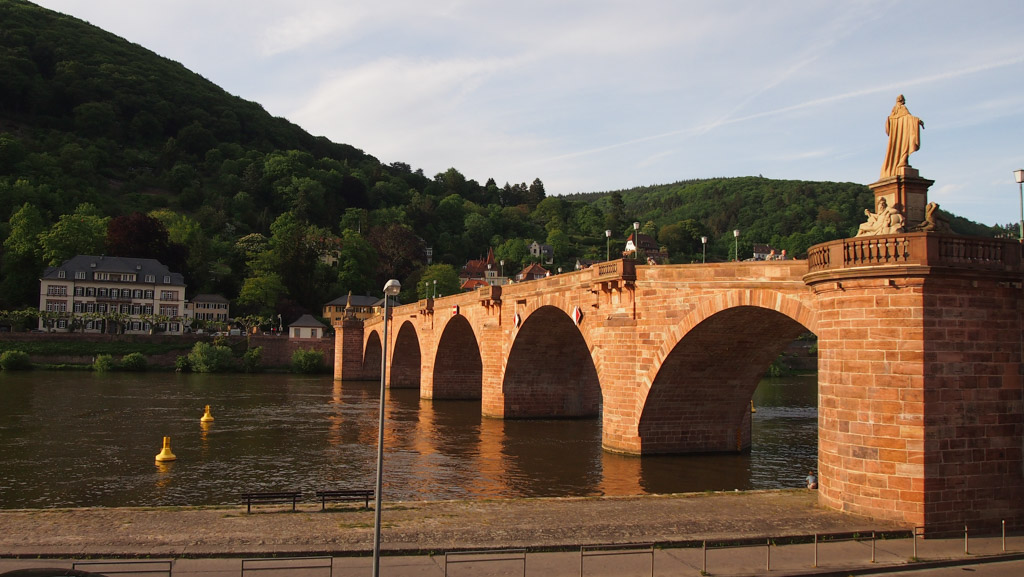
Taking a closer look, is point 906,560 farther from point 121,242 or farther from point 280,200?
point 280,200

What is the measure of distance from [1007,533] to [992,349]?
158 inches

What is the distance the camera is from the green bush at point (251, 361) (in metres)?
89.4

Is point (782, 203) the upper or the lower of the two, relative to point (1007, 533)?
upper

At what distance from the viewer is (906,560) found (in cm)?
1419

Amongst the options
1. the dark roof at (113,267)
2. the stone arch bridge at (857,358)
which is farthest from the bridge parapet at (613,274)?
the dark roof at (113,267)

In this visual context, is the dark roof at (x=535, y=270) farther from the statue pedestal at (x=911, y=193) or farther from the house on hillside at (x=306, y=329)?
the statue pedestal at (x=911, y=193)

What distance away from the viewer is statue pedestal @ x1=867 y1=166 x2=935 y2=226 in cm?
1731

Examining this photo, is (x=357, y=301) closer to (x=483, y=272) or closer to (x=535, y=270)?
(x=535, y=270)

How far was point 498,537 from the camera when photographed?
1536 cm

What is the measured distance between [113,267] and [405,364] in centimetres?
5208

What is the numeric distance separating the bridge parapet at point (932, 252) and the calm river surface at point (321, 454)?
1025 centimetres

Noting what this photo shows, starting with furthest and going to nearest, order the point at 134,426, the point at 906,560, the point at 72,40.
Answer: the point at 72,40 → the point at 134,426 → the point at 906,560

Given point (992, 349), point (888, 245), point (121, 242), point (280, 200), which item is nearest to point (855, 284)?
point (888, 245)

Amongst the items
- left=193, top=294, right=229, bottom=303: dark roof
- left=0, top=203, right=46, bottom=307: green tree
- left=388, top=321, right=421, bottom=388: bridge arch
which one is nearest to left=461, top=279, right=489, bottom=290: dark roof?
left=193, top=294, right=229, bottom=303: dark roof
